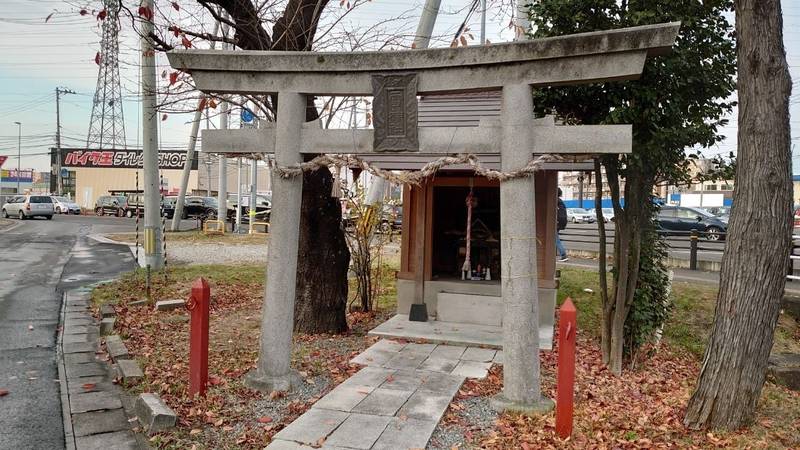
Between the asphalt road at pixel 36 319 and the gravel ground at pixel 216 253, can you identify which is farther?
the gravel ground at pixel 216 253

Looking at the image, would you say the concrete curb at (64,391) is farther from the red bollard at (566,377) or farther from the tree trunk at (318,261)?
the red bollard at (566,377)

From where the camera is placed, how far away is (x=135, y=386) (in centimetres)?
612

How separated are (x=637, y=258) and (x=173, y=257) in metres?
14.3

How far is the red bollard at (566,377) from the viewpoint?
4785mm

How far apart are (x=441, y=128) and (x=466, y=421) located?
270cm

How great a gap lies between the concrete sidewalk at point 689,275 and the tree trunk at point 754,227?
8.66 meters

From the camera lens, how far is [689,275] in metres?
14.5

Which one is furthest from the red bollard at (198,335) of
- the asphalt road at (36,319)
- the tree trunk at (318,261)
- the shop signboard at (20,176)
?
the shop signboard at (20,176)

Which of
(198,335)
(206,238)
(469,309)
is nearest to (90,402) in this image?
(198,335)

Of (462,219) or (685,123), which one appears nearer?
(685,123)

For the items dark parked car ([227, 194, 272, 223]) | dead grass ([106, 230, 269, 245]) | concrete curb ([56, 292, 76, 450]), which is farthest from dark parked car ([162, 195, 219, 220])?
concrete curb ([56, 292, 76, 450])

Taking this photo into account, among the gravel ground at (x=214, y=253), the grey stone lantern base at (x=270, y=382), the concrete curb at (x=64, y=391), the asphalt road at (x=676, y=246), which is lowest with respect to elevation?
the concrete curb at (x=64, y=391)

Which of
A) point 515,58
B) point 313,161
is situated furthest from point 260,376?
point 515,58

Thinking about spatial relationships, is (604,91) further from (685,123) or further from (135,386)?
(135,386)
